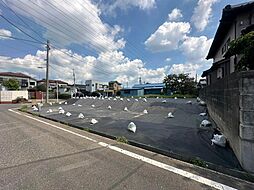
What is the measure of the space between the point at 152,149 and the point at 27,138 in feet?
14.0

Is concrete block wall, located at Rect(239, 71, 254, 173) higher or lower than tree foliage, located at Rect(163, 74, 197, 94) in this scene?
lower

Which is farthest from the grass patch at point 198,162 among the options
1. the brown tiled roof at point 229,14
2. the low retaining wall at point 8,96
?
the low retaining wall at point 8,96

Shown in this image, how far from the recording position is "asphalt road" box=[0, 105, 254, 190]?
2777 millimetres

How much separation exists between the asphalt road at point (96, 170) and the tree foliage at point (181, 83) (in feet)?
102

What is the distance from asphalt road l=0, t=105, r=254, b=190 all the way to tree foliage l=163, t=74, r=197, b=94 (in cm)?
3113

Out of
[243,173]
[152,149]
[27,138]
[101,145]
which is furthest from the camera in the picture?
[27,138]

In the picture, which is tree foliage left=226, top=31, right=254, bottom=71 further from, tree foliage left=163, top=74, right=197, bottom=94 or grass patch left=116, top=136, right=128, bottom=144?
tree foliage left=163, top=74, right=197, bottom=94

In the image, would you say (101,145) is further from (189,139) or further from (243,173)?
(243,173)

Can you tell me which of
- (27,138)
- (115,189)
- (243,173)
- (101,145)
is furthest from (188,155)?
(27,138)

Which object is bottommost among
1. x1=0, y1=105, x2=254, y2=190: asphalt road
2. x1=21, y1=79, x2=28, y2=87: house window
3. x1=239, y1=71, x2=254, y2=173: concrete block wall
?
x1=0, y1=105, x2=254, y2=190: asphalt road

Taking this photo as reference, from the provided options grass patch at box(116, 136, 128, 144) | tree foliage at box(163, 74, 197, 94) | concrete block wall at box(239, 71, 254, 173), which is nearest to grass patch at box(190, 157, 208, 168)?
concrete block wall at box(239, 71, 254, 173)

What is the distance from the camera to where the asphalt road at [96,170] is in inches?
109

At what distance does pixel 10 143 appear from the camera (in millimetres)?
5176

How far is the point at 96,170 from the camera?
329cm
